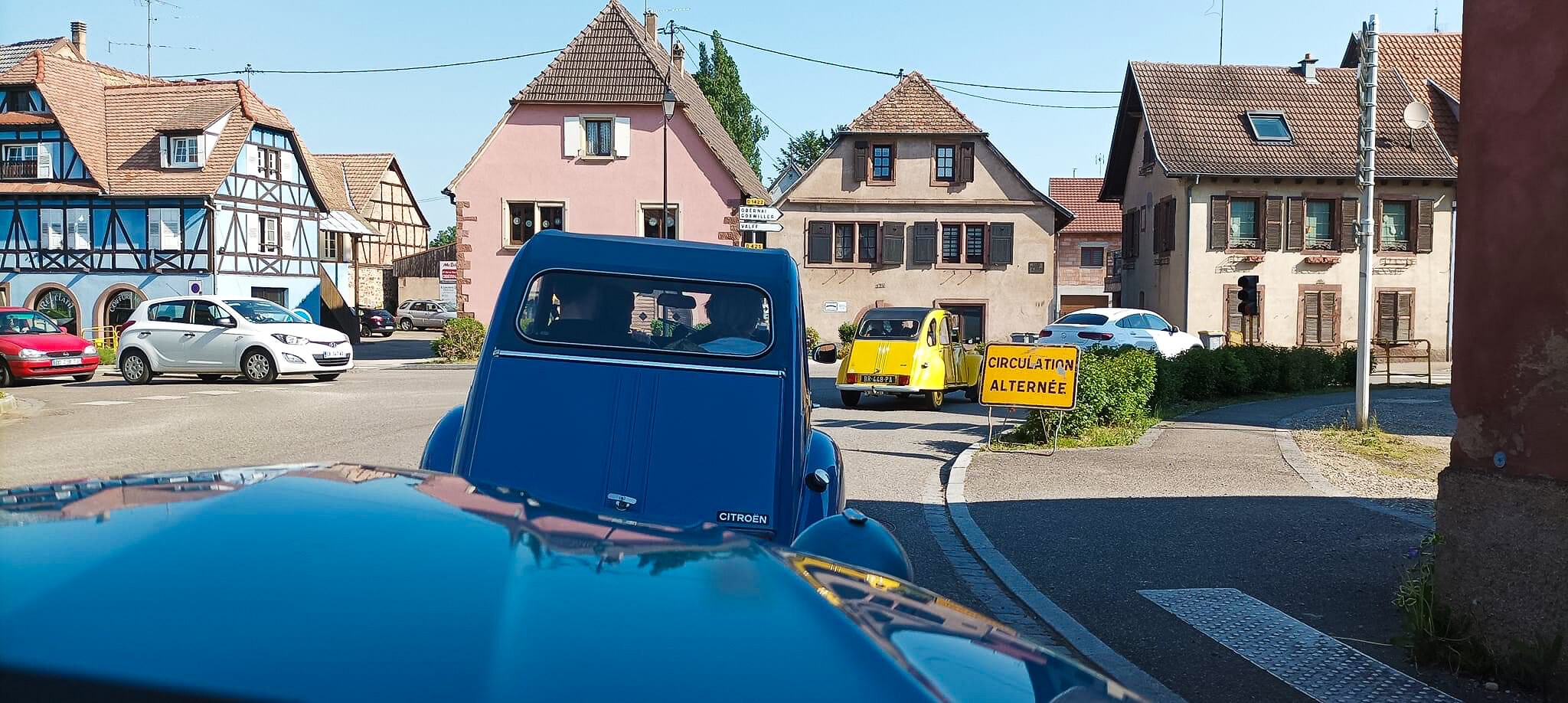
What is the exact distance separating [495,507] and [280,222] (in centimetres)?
4805

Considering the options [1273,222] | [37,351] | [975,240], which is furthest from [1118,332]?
[37,351]

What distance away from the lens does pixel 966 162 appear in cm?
4197

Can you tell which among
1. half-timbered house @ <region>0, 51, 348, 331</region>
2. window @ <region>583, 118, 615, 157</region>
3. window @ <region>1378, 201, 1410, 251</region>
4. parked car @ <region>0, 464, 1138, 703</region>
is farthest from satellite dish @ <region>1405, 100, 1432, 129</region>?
half-timbered house @ <region>0, 51, 348, 331</region>

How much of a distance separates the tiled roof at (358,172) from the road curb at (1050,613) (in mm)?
60609

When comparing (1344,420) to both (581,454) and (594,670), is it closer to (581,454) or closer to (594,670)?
(581,454)

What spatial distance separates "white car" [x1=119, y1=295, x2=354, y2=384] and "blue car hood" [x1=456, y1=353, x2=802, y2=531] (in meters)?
19.7

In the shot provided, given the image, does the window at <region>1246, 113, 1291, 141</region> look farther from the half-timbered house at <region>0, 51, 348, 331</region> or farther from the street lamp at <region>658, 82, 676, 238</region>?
the half-timbered house at <region>0, 51, 348, 331</region>

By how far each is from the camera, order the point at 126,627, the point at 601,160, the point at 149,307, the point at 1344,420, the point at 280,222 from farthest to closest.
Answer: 1. the point at 280,222
2. the point at 601,160
3. the point at 149,307
4. the point at 1344,420
5. the point at 126,627

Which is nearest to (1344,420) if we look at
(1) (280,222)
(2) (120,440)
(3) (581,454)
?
(3) (581,454)

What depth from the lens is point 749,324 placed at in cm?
567

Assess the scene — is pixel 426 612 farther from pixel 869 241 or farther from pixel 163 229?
pixel 163 229

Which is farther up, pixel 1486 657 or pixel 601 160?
pixel 601 160

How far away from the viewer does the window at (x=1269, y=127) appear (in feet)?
127

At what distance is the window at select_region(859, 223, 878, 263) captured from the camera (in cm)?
4200
